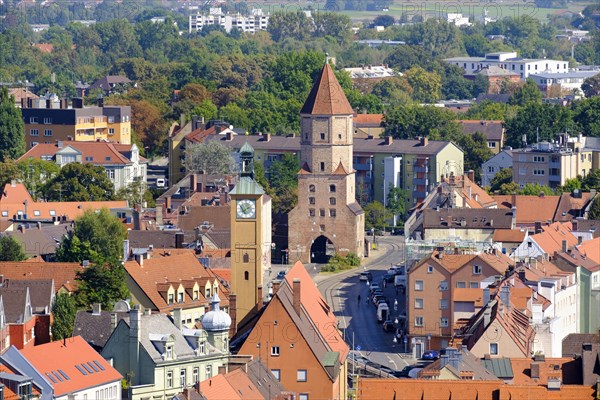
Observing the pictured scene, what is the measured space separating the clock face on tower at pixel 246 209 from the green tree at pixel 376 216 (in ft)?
148

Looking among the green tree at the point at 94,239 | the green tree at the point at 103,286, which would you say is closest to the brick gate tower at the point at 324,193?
the green tree at the point at 94,239

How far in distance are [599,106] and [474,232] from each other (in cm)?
5303

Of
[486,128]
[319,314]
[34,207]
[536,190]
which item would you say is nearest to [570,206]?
[536,190]

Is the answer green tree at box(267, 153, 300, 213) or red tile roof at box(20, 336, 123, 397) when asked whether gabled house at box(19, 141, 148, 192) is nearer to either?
green tree at box(267, 153, 300, 213)

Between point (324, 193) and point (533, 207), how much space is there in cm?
982

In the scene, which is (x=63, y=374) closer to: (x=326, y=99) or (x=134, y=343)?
(x=134, y=343)

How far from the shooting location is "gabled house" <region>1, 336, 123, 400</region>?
58.3 metres

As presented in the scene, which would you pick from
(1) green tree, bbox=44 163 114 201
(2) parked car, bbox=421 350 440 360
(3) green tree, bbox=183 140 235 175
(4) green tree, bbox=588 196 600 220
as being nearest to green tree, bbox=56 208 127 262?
Answer: (2) parked car, bbox=421 350 440 360

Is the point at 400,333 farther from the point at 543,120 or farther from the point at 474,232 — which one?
the point at 543,120

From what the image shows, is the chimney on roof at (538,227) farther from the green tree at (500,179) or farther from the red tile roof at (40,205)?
the green tree at (500,179)

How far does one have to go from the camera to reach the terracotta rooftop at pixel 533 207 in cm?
10781

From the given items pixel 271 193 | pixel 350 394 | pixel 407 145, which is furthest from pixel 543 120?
pixel 350 394

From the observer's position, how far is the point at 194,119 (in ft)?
476

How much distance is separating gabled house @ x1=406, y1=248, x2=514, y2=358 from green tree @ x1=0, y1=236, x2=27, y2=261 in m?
14.7
